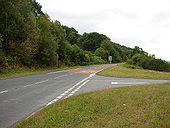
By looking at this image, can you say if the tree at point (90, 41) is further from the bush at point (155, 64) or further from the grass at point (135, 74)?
the grass at point (135, 74)

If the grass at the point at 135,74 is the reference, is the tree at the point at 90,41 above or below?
above

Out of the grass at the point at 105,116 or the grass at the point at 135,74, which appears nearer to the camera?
the grass at the point at 105,116

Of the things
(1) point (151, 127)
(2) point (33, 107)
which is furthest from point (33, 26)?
(1) point (151, 127)

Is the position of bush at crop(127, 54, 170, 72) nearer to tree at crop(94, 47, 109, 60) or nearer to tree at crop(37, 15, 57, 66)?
tree at crop(37, 15, 57, 66)

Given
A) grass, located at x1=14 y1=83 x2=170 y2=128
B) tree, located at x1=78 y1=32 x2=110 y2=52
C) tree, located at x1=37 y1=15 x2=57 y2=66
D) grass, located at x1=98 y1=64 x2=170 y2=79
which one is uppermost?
tree, located at x1=78 y1=32 x2=110 y2=52

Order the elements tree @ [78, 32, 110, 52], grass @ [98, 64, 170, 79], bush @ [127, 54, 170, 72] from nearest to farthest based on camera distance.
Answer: grass @ [98, 64, 170, 79] → bush @ [127, 54, 170, 72] → tree @ [78, 32, 110, 52]

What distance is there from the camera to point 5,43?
773 inches

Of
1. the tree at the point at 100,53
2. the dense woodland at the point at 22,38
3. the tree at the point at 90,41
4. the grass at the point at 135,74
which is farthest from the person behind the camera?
the tree at the point at 90,41

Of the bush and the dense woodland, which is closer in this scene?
the dense woodland

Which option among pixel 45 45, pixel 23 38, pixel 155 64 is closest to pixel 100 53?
pixel 155 64

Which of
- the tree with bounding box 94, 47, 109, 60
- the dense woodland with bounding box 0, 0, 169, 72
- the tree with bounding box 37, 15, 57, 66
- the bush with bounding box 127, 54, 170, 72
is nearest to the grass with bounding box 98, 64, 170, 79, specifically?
the tree with bounding box 37, 15, 57, 66

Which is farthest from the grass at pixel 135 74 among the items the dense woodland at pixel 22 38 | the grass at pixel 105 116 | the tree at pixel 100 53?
the tree at pixel 100 53

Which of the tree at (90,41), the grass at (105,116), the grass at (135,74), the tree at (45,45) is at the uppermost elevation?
the tree at (90,41)

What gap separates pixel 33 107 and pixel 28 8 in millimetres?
21310
